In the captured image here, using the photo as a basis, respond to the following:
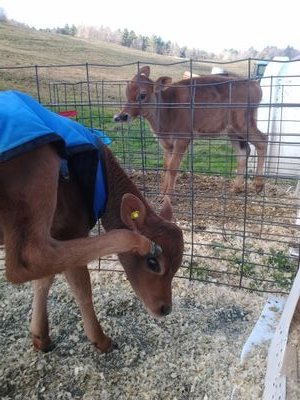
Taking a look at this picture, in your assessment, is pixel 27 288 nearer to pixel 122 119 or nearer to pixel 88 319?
pixel 88 319

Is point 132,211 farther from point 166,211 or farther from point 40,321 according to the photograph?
point 40,321

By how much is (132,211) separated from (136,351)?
1238 millimetres

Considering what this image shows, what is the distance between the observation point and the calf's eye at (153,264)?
9.95 feet

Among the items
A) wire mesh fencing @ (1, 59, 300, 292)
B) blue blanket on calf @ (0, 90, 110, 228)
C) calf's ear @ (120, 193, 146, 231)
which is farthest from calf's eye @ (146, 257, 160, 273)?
wire mesh fencing @ (1, 59, 300, 292)

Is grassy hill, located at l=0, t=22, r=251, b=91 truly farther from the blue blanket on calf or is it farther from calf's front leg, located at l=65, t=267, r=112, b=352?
the blue blanket on calf

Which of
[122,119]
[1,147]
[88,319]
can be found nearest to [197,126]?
[122,119]

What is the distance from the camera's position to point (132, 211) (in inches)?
112

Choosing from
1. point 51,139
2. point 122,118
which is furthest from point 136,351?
point 122,118

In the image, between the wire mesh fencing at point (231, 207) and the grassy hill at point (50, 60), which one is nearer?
the wire mesh fencing at point (231, 207)

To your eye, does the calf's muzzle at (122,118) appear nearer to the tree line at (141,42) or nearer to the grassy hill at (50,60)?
the grassy hill at (50,60)

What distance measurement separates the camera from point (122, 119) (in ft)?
26.0

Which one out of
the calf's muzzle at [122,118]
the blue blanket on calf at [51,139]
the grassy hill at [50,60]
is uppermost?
the grassy hill at [50,60]

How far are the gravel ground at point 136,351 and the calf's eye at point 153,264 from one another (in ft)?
2.52

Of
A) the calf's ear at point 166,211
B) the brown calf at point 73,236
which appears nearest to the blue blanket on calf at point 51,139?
the brown calf at point 73,236
